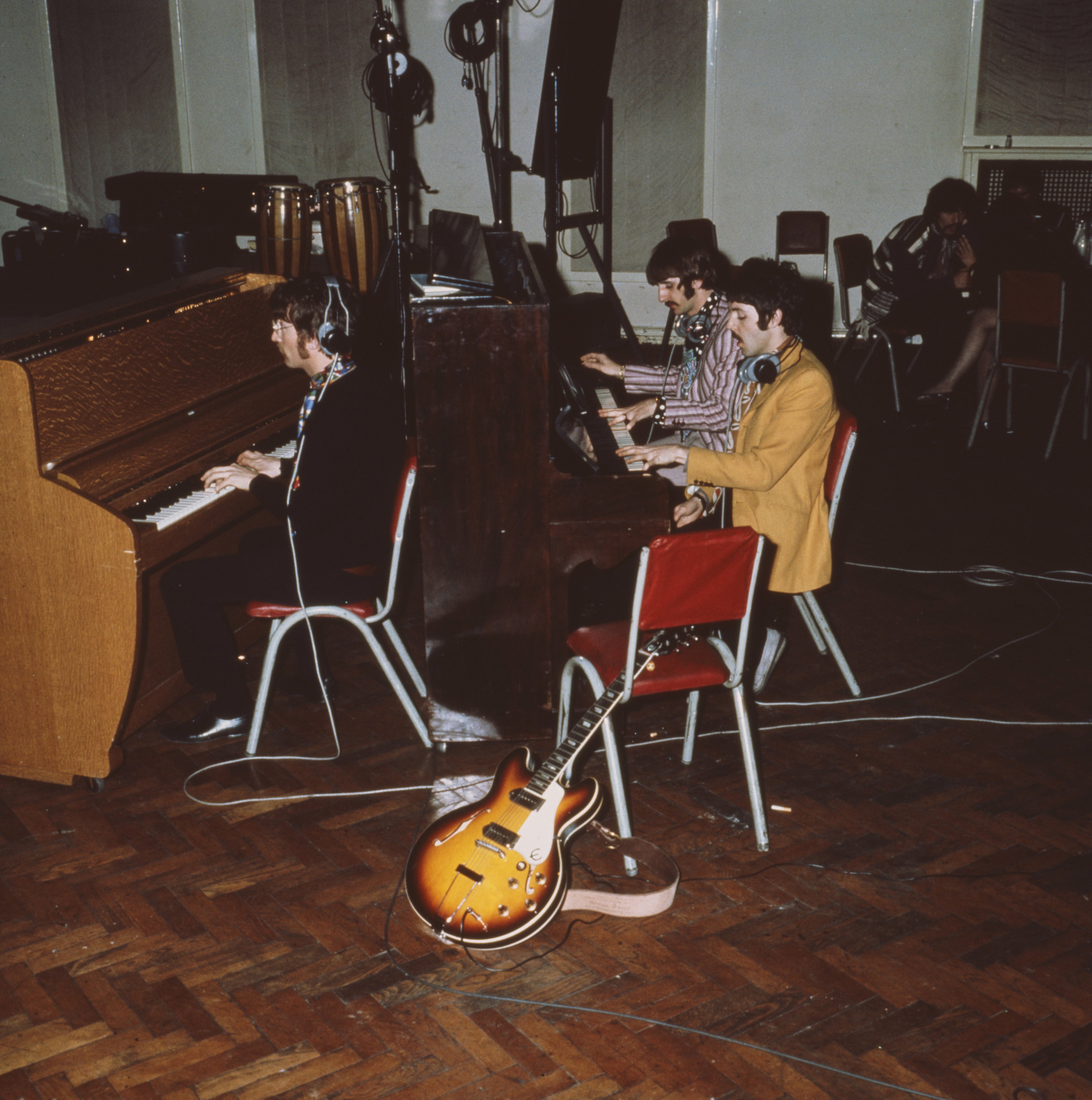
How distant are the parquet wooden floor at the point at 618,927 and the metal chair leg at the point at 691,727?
0.14 ft

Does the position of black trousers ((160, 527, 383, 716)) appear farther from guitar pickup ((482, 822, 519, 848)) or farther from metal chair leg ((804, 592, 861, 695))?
metal chair leg ((804, 592, 861, 695))

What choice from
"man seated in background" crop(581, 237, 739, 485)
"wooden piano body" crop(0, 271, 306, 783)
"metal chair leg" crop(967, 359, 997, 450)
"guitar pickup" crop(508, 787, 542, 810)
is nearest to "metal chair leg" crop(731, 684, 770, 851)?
"guitar pickup" crop(508, 787, 542, 810)

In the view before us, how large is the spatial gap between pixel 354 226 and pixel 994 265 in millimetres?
3681

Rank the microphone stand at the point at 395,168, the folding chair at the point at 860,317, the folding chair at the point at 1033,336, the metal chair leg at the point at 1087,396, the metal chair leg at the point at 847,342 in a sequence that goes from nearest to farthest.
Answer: the microphone stand at the point at 395,168
the folding chair at the point at 1033,336
the metal chair leg at the point at 1087,396
the folding chair at the point at 860,317
the metal chair leg at the point at 847,342

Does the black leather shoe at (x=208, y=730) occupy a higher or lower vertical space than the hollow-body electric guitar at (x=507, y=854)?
lower

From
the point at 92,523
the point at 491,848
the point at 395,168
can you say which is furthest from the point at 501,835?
the point at 395,168

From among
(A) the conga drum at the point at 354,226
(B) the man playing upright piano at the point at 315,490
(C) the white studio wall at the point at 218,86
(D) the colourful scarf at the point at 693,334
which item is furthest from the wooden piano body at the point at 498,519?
(C) the white studio wall at the point at 218,86

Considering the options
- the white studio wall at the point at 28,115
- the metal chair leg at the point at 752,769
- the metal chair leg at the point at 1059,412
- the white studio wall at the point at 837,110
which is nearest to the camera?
the metal chair leg at the point at 752,769

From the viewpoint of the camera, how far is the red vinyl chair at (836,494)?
3268mm

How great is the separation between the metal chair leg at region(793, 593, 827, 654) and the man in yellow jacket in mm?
236

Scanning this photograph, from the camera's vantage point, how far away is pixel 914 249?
6.95 meters

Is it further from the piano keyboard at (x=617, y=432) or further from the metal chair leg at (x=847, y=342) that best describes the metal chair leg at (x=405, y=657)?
the metal chair leg at (x=847, y=342)

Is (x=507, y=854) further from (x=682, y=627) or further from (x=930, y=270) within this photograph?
(x=930, y=270)

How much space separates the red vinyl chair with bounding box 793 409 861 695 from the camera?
3.27 meters
